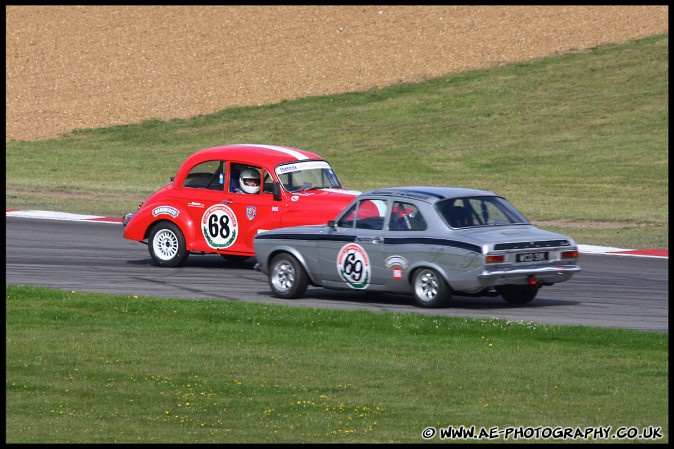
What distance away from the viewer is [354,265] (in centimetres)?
1728

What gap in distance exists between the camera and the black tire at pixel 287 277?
58.2 ft

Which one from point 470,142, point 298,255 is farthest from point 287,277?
point 470,142

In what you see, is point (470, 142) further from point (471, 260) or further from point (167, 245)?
point (471, 260)

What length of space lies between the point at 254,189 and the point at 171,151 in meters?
21.6

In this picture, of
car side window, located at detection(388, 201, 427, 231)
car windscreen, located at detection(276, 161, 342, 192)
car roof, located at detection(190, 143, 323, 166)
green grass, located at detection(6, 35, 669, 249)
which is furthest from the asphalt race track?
green grass, located at detection(6, 35, 669, 249)

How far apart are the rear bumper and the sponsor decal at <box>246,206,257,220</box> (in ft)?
16.5

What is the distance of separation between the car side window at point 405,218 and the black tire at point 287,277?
1.46 meters

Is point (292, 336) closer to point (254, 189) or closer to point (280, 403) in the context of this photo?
point (280, 403)

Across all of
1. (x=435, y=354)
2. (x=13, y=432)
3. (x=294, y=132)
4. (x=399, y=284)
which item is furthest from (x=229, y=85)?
(x=13, y=432)

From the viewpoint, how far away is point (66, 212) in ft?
93.9

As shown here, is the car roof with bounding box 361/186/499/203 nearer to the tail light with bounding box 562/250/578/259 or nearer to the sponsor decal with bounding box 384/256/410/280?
the sponsor decal with bounding box 384/256/410/280

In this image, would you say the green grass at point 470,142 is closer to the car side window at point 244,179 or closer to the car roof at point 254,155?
the car roof at point 254,155

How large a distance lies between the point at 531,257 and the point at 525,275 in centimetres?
25

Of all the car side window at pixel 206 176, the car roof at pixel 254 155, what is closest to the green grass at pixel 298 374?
the car side window at pixel 206 176
